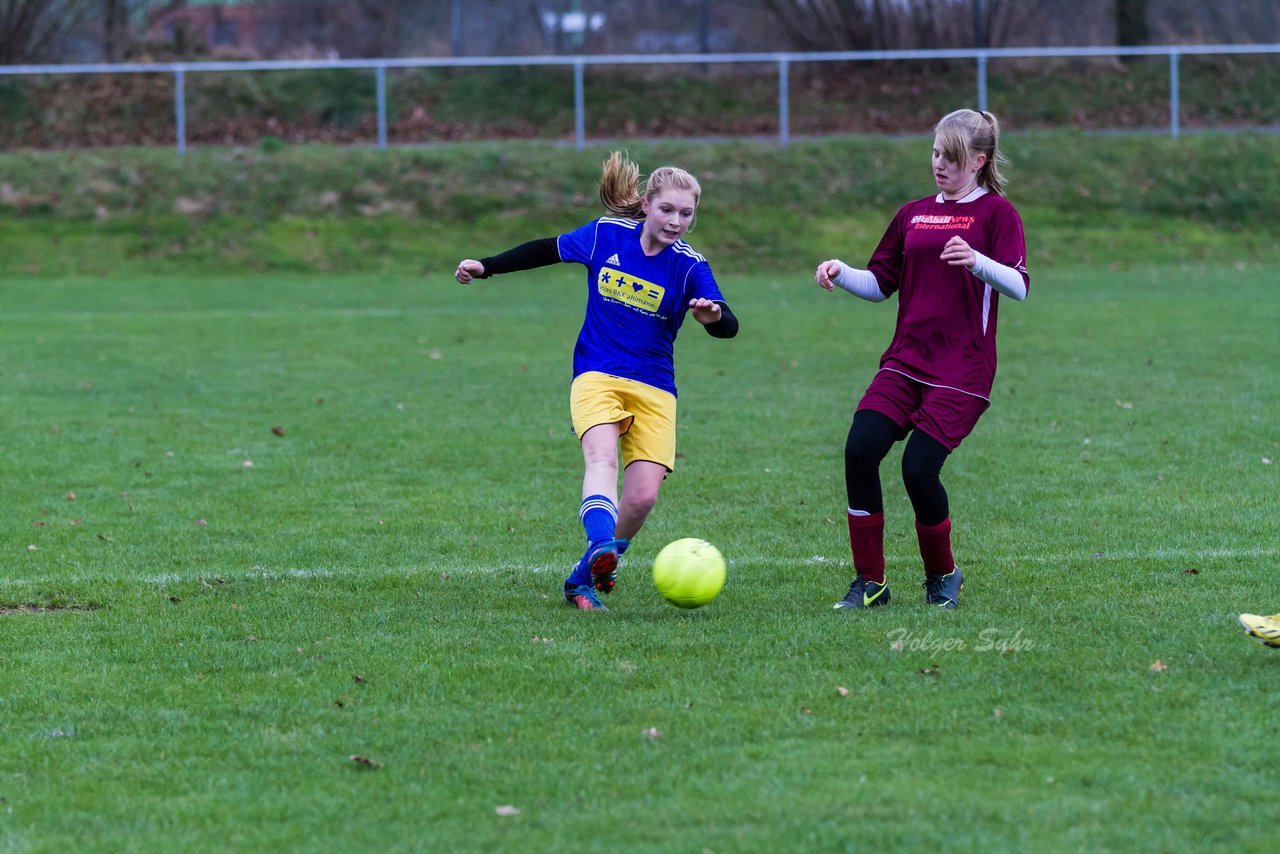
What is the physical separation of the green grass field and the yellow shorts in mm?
635

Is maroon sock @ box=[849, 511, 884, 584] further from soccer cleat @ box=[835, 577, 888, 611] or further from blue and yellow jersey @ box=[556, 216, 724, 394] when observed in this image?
blue and yellow jersey @ box=[556, 216, 724, 394]

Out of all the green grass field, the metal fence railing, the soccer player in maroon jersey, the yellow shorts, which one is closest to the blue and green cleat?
the green grass field

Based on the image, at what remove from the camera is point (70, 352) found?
14.9 metres

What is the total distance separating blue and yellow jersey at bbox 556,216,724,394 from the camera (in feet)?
19.5

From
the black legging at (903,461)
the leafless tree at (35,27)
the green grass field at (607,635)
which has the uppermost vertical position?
the leafless tree at (35,27)

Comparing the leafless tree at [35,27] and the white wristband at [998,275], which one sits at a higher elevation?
the leafless tree at [35,27]

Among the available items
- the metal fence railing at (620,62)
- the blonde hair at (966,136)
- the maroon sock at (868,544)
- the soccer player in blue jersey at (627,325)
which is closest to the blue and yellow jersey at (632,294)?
the soccer player in blue jersey at (627,325)

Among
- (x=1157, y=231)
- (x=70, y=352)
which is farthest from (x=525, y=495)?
(x=1157, y=231)

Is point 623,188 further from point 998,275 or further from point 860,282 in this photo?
point 998,275

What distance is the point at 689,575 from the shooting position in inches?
220

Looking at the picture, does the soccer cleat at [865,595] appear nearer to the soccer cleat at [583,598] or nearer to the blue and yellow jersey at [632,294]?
the soccer cleat at [583,598]

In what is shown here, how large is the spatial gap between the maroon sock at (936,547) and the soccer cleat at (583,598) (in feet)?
4.19

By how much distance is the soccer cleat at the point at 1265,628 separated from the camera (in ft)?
15.9

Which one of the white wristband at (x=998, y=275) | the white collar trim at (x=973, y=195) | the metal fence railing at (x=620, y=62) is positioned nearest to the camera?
the white wristband at (x=998, y=275)
